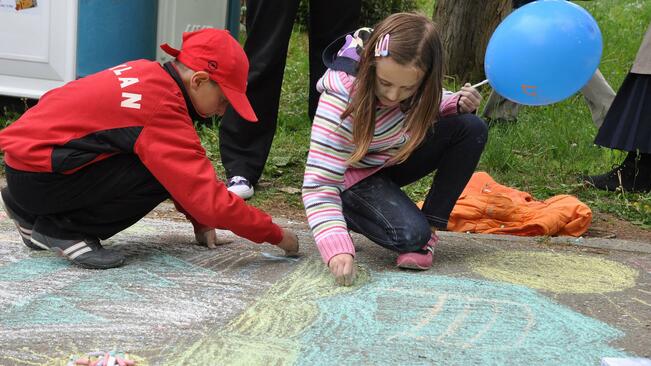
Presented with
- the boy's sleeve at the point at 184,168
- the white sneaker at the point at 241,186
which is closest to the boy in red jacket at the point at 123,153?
the boy's sleeve at the point at 184,168

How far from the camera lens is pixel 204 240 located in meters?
2.79

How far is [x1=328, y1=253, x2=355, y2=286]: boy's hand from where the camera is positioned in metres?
2.34

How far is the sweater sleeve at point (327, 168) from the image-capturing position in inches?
95.9

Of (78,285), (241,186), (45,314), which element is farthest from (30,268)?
(241,186)

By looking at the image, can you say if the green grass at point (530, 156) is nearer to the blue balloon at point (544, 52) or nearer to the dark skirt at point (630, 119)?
the dark skirt at point (630, 119)

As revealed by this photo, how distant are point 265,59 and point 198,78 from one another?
1176mm

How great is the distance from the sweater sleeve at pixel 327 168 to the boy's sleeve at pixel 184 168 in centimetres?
22

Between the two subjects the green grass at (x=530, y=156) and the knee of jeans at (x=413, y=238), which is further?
the green grass at (x=530, y=156)

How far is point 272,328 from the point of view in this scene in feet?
6.55

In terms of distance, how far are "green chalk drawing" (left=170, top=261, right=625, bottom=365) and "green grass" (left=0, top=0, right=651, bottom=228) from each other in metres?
1.46

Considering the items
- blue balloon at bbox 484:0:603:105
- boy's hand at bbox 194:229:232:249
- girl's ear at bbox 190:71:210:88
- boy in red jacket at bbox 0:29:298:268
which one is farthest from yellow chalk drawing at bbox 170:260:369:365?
blue balloon at bbox 484:0:603:105

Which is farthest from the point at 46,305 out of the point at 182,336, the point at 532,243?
the point at 532,243

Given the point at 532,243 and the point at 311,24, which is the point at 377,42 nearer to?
the point at 532,243

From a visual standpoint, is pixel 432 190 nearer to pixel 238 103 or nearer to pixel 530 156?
pixel 238 103
